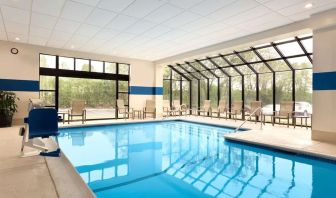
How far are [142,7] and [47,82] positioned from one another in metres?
5.75

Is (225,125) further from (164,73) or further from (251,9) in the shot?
(164,73)

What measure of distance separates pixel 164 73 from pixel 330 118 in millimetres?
8158

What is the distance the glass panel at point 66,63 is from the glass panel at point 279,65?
7823 millimetres

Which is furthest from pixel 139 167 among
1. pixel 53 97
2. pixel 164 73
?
pixel 164 73

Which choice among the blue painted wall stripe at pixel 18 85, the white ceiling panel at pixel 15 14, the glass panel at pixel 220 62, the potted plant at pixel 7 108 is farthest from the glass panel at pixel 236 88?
the potted plant at pixel 7 108

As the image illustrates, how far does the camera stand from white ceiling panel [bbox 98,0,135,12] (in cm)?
418

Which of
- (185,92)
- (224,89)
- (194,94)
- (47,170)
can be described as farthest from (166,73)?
(47,170)

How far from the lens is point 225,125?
7.70 metres

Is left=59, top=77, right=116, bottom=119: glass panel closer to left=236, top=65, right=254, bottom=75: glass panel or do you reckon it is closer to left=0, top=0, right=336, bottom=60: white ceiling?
left=0, top=0, right=336, bottom=60: white ceiling

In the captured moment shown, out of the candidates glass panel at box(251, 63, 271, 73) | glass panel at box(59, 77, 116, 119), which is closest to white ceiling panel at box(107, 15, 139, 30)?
glass panel at box(59, 77, 116, 119)

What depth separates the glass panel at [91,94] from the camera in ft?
28.3

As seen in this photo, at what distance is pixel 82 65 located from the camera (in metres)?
8.93

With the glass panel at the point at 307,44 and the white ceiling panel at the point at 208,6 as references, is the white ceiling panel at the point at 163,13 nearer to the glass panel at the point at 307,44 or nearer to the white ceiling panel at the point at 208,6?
the white ceiling panel at the point at 208,6

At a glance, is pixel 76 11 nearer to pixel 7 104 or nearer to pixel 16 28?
pixel 16 28
